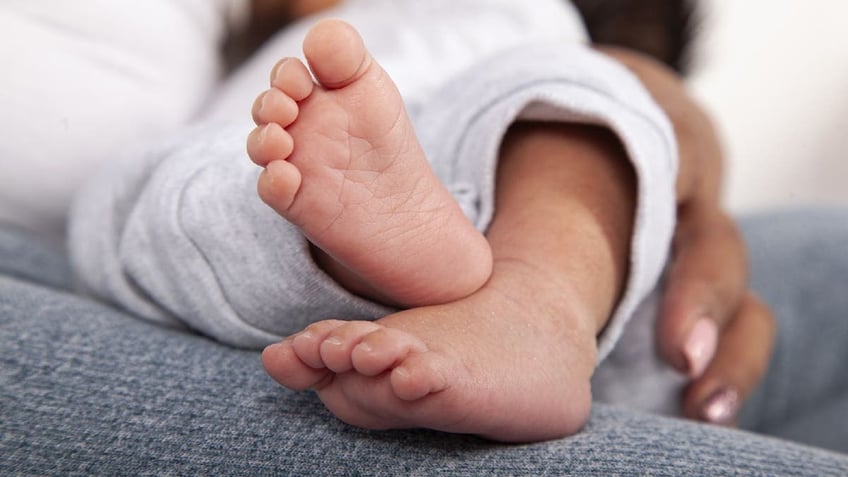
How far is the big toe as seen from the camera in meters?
0.35

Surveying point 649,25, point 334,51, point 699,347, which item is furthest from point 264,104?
point 649,25

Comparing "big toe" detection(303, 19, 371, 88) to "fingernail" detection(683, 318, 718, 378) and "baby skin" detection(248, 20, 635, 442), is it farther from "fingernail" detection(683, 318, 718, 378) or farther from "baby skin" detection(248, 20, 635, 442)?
"fingernail" detection(683, 318, 718, 378)

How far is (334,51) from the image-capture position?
1.14ft

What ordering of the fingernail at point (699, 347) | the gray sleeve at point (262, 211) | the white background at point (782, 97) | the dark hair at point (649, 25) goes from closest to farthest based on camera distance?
the gray sleeve at point (262, 211) → the fingernail at point (699, 347) → the dark hair at point (649, 25) → the white background at point (782, 97)

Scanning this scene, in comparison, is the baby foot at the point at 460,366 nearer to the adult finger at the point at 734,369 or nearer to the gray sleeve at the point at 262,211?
the gray sleeve at the point at 262,211

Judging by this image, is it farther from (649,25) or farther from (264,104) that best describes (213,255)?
(649,25)

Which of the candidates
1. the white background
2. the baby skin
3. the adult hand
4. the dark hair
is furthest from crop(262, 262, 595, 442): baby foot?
the white background

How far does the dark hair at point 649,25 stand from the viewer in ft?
3.36

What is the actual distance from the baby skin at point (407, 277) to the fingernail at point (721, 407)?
0.24 metres

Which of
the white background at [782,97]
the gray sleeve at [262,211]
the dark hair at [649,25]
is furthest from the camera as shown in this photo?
the white background at [782,97]

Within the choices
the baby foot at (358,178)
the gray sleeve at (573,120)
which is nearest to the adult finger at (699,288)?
the gray sleeve at (573,120)

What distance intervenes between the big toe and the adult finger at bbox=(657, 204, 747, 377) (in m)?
0.40

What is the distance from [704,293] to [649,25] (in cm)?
54

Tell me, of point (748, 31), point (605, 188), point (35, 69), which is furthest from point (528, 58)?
point (748, 31)
